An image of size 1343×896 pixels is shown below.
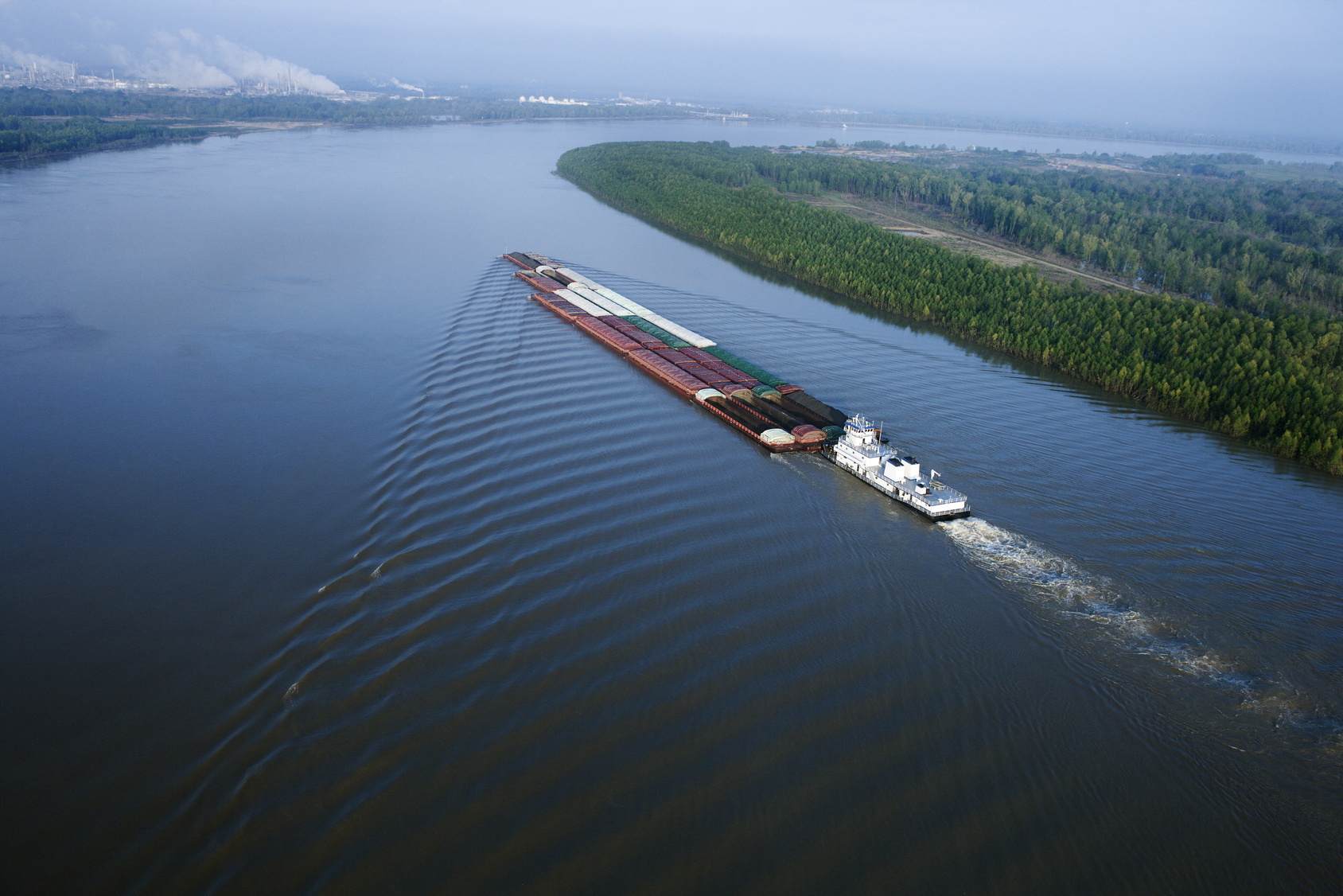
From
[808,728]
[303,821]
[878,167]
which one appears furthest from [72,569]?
[878,167]

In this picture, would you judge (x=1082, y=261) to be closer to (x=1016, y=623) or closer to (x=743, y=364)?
(x=743, y=364)

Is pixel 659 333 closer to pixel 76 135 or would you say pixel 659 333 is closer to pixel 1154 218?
pixel 1154 218

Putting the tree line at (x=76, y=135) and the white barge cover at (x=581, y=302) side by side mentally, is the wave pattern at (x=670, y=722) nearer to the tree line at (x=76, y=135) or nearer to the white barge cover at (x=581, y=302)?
the white barge cover at (x=581, y=302)

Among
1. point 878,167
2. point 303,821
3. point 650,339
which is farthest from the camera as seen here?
point 878,167

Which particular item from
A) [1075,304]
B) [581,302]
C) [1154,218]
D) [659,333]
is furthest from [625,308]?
[1154,218]

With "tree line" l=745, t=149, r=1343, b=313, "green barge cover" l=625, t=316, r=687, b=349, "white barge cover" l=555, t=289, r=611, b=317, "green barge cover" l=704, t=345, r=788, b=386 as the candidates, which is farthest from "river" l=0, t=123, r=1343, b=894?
"tree line" l=745, t=149, r=1343, b=313

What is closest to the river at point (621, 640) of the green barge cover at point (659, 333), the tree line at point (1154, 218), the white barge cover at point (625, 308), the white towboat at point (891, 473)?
the white towboat at point (891, 473)
